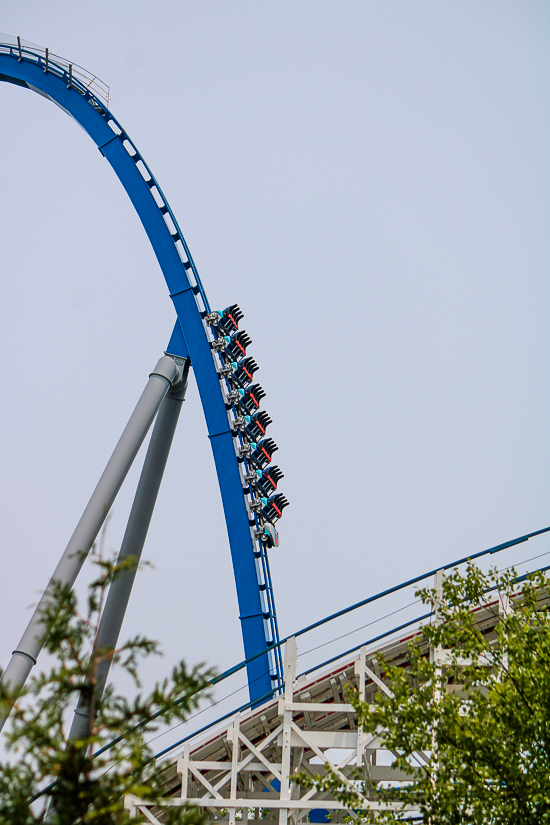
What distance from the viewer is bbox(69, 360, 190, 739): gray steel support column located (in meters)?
16.6

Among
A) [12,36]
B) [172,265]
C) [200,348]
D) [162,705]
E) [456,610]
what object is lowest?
[162,705]

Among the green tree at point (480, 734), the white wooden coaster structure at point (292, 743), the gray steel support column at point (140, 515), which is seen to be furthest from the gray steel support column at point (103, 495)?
the green tree at point (480, 734)

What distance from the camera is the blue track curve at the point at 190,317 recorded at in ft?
54.7

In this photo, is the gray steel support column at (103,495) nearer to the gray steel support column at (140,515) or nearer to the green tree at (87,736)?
the gray steel support column at (140,515)

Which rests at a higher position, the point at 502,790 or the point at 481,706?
the point at 481,706

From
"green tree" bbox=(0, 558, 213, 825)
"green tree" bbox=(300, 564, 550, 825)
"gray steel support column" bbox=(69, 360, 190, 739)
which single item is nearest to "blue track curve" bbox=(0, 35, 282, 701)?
"gray steel support column" bbox=(69, 360, 190, 739)

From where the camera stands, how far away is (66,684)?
4.99 metres

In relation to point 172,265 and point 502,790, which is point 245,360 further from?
point 502,790

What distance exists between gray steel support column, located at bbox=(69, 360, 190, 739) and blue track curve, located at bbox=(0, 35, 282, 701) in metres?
0.74

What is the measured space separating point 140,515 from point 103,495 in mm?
2044

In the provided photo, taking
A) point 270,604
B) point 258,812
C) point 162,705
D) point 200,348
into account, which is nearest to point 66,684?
point 162,705

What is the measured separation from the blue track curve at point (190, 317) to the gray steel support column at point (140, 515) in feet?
2.43

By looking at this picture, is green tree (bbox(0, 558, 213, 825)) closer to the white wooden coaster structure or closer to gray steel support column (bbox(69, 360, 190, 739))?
the white wooden coaster structure

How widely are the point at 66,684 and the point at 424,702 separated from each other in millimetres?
4847
